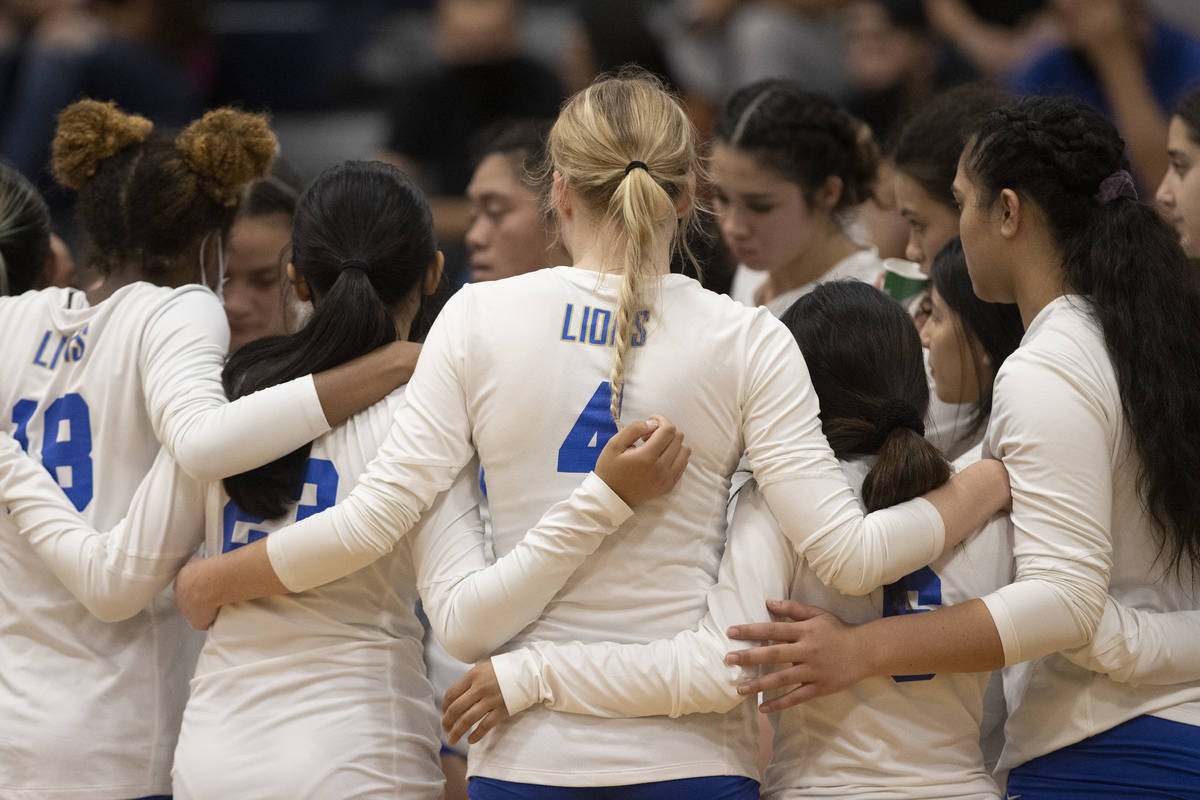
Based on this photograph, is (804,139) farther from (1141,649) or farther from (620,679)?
(620,679)

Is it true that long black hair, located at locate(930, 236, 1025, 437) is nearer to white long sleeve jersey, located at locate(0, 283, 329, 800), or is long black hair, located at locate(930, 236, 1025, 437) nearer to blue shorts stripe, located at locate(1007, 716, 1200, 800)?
blue shorts stripe, located at locate(1007, 716, 1200, 800)

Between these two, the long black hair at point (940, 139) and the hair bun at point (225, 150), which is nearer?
the hair bun at point (225, 150)

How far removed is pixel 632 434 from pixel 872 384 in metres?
0.47

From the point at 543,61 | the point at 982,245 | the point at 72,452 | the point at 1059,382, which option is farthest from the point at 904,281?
the point at 543,61

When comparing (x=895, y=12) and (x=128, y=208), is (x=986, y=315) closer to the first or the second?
(x=128, y=208)

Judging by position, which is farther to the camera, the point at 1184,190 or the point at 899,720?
the point at 1184,190

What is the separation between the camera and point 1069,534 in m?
2.04

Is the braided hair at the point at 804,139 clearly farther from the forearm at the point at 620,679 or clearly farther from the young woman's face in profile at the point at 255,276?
the forearm at the point at 620,679

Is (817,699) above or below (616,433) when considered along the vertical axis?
below

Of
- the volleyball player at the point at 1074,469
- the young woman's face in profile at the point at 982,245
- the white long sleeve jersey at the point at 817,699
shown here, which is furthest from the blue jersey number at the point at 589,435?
the young woman's face in profile at the point at 982,245

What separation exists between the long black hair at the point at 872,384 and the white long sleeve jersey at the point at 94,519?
103 cm

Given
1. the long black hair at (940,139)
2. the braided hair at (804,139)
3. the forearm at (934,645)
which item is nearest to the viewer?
the forearm at (934,645)

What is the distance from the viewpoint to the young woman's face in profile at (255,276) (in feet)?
10.5

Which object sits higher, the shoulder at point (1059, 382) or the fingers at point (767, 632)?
the shoulder at point (1059, 382)
